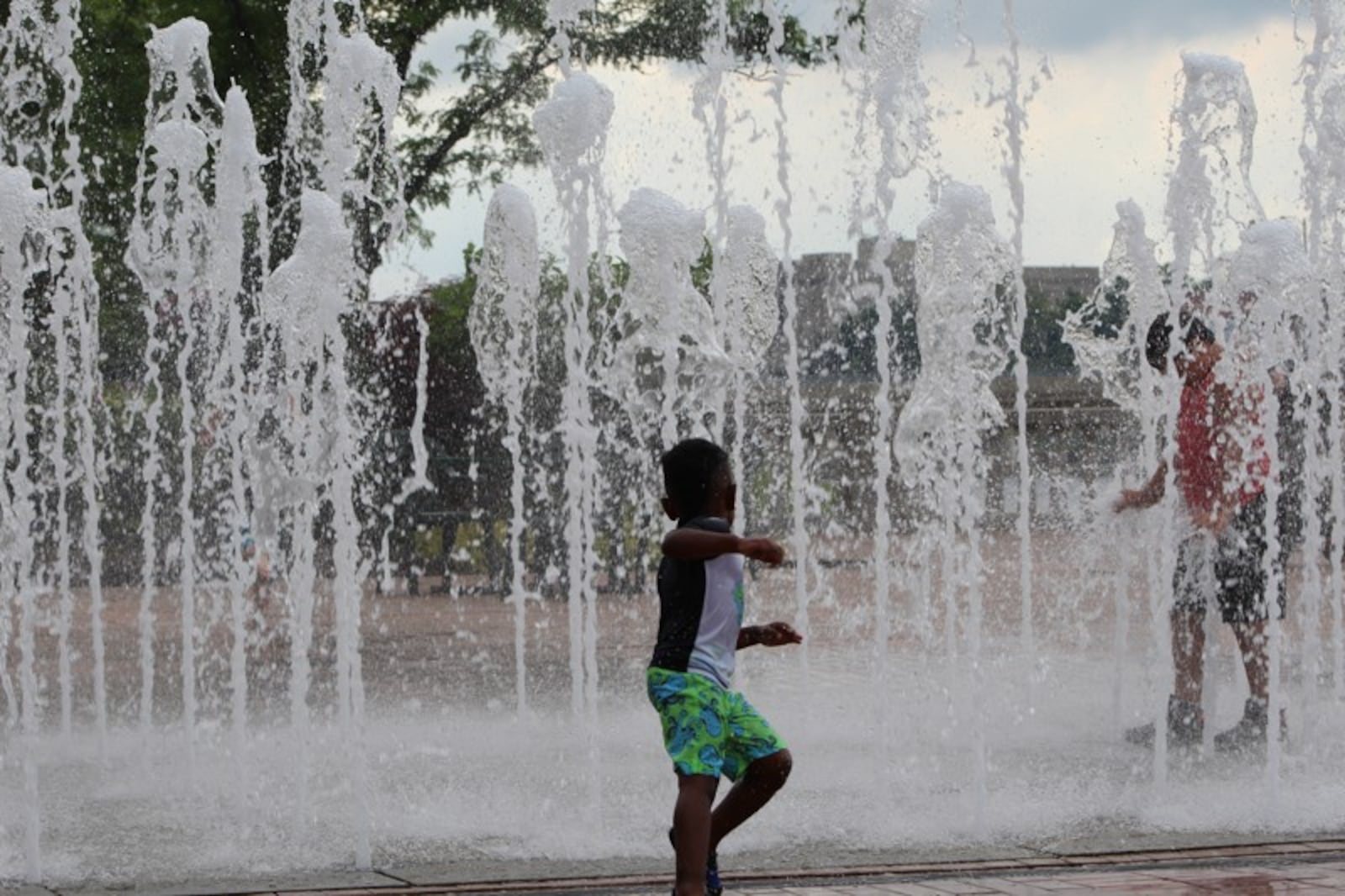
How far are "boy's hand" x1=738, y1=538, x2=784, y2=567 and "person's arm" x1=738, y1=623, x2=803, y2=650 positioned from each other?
226 millimetres

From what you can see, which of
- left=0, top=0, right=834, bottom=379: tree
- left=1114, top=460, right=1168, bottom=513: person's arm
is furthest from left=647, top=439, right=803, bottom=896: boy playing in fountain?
left=0, top=0, right=834, bottom=379: tree

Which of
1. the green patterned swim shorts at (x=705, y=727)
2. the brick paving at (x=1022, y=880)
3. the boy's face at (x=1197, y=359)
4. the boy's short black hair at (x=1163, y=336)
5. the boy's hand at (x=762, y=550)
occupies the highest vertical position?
the boy's short black hair at (x=1163, y=336)

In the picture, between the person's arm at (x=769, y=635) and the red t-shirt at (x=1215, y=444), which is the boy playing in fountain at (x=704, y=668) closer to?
the person's arm at (x=769, y=635)

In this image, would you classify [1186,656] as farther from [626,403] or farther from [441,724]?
[626,403]

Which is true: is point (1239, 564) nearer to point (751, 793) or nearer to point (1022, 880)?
point (1022, 880)

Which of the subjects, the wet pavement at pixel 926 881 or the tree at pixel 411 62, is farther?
the tree at pixel 411 62

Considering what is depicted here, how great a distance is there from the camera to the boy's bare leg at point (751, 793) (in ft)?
14.6

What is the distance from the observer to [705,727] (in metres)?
4.38

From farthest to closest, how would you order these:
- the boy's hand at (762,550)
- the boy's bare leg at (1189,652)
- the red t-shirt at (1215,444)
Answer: the boy's bare leg at (1189,652) → the red t-shirt at (1215,444) → the boy's hand at (762,550)

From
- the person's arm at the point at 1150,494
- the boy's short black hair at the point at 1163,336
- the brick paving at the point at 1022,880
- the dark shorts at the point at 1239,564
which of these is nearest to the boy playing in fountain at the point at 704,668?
the brick paving at the point at 1022,880

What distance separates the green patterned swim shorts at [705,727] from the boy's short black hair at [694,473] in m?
0.36

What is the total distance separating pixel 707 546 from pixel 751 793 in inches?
21.9

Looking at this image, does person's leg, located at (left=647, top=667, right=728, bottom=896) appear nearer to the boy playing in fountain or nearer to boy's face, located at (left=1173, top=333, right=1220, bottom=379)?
the boy playing in fountain

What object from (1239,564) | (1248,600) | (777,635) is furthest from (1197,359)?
(777,635)
